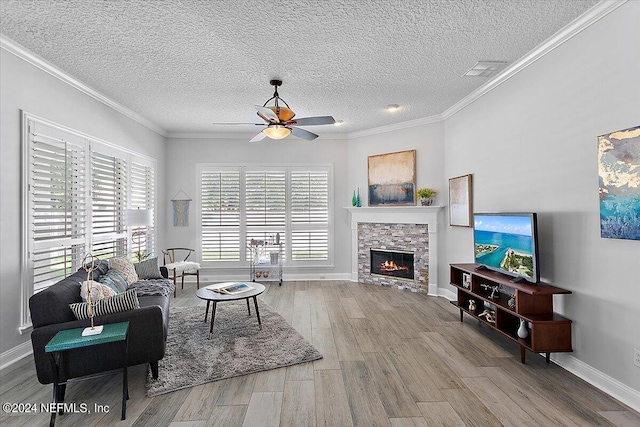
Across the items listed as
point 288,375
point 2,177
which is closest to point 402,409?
→ point 288,375

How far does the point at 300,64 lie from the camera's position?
3584 mm

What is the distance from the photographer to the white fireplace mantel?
5703 mm

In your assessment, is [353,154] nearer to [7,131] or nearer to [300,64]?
[300,64]

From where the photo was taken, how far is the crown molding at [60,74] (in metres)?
3.07

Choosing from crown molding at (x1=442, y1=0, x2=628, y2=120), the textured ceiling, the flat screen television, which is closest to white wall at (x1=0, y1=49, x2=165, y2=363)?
the textured ceiling

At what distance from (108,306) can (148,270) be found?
2019 millimetres

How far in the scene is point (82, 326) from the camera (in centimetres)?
249

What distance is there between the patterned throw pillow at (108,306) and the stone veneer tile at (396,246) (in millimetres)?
4521

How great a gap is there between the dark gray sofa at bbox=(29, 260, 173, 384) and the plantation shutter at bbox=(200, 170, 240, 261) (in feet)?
12.6

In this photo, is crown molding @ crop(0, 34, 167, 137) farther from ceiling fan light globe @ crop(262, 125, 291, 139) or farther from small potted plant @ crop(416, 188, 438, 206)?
small potted plant @ crop(416, 188, 438, 206)

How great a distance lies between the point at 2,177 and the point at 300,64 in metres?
3.06

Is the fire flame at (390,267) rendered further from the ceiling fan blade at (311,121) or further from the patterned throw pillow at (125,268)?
the patterned throw pillow at (125,268)

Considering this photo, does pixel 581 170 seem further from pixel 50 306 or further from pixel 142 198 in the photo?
pixel 142 198

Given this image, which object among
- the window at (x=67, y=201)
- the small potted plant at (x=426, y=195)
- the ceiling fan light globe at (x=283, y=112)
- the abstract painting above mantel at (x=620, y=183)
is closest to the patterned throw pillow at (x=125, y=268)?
the window at (x=67, y=201)
